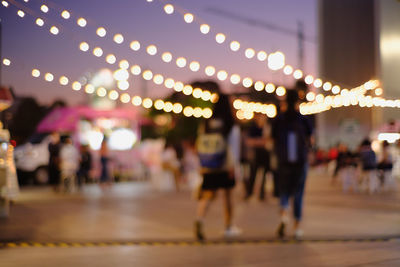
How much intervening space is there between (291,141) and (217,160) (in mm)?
1036

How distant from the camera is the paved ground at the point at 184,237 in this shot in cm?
Result: 674

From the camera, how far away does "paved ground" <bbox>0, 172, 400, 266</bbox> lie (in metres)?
6.74

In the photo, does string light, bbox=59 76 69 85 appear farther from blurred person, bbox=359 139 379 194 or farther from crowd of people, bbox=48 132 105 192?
blurred person, bbox=359 139 379 194

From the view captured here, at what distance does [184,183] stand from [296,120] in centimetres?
1439

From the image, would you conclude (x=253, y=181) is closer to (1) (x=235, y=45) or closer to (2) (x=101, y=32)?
(1) (x=235, y=45)

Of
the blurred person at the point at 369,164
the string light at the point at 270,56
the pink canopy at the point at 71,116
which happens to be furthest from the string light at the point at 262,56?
the pink canopy at the point at 71,116

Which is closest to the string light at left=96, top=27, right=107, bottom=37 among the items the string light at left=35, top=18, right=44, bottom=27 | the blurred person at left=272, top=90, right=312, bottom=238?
the string light at left=35, top=18, right=44, bottom=27

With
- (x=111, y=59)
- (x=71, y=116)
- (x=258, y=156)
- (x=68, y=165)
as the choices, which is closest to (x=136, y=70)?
(x=111, y=59)

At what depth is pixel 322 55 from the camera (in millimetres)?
36781

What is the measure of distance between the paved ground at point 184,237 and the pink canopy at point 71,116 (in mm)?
14780

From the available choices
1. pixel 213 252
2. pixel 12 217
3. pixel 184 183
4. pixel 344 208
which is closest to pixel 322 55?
pixel 184 183

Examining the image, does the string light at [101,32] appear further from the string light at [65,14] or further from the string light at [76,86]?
the string light at [76,86]

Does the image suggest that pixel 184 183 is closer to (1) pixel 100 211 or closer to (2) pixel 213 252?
(1) pixel 100 211

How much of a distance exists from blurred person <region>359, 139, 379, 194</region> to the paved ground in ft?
11.7
